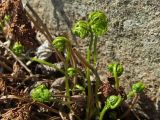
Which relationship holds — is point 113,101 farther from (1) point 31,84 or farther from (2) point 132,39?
(1) point 31,84

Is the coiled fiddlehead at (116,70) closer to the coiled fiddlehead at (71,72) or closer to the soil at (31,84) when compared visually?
the soil at (31,84)

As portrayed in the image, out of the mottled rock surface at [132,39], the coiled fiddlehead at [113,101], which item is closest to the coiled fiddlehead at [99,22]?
the mottled rock surface at [132,39]

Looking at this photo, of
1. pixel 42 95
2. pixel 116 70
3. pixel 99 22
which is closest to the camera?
pixel 99 22

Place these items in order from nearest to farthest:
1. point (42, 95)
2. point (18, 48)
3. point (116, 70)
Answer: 1. point (42, 95)
2. point (116, 70)
3. point (18, 48)

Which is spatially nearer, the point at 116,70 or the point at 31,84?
the point at 116,70

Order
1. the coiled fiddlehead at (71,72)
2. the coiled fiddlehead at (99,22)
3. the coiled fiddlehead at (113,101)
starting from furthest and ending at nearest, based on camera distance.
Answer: the coiled fiddlehead at (71,72), the coiled fiddlehead at (113,101), the coiled fiddlehead at (99,22)

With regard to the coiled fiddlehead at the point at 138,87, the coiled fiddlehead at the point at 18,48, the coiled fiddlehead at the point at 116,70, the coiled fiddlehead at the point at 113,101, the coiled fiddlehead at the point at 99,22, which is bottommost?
the coiled fiddlehead at the point at 113,101

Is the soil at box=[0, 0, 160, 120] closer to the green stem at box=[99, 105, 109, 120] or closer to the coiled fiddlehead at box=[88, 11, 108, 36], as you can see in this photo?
the green stem at box=[99, 105, 109, 120]

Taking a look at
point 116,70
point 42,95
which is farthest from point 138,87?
point 42,95

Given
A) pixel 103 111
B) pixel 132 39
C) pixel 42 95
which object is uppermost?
pixel 132 39

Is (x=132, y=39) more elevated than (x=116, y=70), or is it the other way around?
(x=132, y=39)
